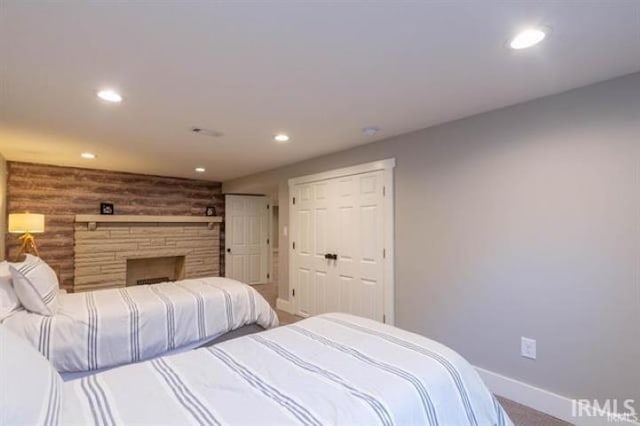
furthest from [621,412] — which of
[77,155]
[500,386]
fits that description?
[77,155]

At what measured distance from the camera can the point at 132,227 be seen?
5.65 m

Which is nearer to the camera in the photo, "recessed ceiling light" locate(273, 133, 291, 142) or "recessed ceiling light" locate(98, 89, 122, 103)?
"recessed ceiling light" locate(98, 89, 122, 103)

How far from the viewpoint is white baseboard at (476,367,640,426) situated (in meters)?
2.11

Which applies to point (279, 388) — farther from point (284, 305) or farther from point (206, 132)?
point (284, 305)

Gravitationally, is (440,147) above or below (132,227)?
above

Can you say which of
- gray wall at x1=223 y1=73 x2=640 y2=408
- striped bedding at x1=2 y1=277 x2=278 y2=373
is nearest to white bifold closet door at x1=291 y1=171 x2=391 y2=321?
gray wall at x1=223 y1=73 x2=640 y2=408

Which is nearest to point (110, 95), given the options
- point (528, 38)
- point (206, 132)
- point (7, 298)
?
point (206, 132)

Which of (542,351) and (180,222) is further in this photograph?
(180,222)

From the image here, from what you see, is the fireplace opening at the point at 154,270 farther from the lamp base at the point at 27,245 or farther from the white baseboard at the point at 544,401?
the white baseboard at the point at 544,401

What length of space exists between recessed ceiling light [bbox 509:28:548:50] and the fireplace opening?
20.0ft

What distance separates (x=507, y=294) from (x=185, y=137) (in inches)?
132

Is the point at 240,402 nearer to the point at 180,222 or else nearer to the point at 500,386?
the point at 500,386

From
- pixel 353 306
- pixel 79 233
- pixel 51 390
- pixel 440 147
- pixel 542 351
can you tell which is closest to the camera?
pixel 51 390

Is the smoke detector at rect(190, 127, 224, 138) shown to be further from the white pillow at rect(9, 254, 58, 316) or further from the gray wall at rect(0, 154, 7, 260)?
the gray wall at rect(0, 154, 7, 260)
